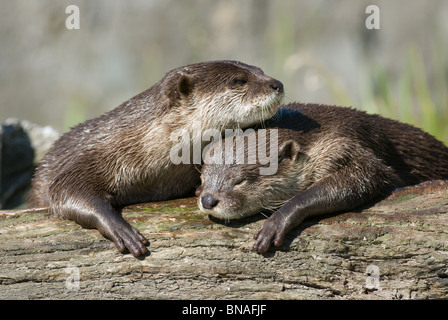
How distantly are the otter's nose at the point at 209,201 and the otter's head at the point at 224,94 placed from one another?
1.77ft

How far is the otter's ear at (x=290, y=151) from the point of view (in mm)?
3449

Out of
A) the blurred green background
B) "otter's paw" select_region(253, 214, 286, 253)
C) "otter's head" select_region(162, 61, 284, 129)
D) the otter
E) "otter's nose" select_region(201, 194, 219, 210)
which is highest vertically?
the blurred green background

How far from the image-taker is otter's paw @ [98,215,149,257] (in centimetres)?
315

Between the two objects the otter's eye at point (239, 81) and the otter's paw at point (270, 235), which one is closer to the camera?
the otter's paw at point (270, 235)

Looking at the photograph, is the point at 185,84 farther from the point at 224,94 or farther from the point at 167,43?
the point at 167,43

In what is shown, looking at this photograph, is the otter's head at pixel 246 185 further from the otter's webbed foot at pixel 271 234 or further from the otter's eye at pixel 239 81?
the otter's eye at pixel 239 81

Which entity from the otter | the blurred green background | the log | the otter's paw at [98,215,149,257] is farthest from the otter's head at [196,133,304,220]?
the blurred green background

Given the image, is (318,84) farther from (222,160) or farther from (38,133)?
(222,160)

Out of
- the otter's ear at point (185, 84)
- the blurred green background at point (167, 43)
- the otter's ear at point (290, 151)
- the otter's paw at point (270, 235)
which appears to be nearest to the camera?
the otter's paw at point (270, 235)

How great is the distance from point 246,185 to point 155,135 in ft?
2.22

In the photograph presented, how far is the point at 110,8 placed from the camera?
827cm

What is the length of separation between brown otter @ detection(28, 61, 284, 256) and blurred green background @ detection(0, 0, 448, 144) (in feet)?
13.3

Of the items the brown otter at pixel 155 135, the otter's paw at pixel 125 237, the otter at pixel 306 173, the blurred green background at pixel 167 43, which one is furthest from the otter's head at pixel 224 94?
the blurred green background at pixel 167 43

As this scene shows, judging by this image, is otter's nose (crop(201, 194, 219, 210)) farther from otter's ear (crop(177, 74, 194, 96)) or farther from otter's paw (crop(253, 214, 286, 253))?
otter's ear (crop(177, 74, 194, 96))
